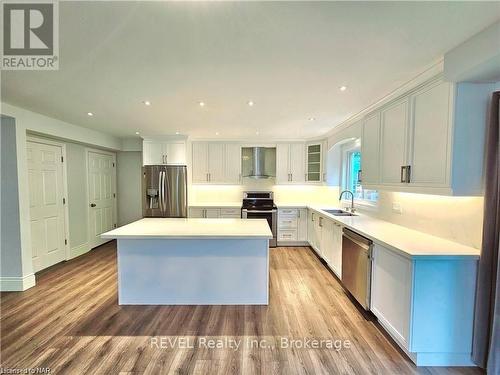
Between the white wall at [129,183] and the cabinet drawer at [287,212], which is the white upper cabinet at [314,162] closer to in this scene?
the cabinet drawer at [287,212]

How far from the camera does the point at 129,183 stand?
523cm

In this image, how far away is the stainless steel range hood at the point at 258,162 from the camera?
4.90 metres

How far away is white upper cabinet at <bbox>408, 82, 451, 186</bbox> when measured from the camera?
5.58 ft

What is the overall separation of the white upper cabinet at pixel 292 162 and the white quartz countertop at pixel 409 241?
2.30 meters

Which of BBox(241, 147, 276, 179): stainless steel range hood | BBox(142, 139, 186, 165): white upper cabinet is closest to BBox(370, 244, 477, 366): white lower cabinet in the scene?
BBox(241, 147, 276, 179): stainless steel range hood

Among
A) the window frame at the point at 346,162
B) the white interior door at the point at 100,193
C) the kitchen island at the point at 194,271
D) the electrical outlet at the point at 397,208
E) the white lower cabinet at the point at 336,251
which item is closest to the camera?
the kitchen island at the point at 194,271

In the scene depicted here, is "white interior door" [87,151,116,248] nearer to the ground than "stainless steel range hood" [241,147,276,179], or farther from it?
nearer to the ground

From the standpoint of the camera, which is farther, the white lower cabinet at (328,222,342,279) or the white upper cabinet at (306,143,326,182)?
the white upper cabinet at (306,143,326,182)

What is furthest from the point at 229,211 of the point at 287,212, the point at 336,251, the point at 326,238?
the point at 336,251

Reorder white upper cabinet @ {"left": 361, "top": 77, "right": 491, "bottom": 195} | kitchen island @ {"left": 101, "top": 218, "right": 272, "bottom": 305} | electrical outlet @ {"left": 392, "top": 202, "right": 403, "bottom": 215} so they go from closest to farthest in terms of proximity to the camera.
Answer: white upper cabinet @ {"left": 361, "top": 77, "right": 491, "bottom": 195}
kitchen island @ {"left": 101, "top": 218, "right": 272, "bottom": 305}
electrical outlet @ {"left": 392, "top": 202, "right": 403, "bottom": 215}

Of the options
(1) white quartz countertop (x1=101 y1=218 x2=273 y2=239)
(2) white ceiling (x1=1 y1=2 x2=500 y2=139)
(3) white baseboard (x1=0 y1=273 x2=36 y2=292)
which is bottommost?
(3) white baseboard (x1=0 y1=273 x2=36 y2=292)

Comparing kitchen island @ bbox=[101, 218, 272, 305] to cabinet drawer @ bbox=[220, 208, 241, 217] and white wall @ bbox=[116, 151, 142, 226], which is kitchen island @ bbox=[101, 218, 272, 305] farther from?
white wall @ bbox=[116, 151, 142, 226]

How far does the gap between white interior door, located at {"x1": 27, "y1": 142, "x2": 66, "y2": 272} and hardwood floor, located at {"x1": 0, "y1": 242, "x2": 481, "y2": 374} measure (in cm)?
74

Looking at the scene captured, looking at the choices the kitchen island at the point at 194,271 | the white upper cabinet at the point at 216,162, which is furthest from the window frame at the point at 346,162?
the white upper cabinet at the point at 216,162
